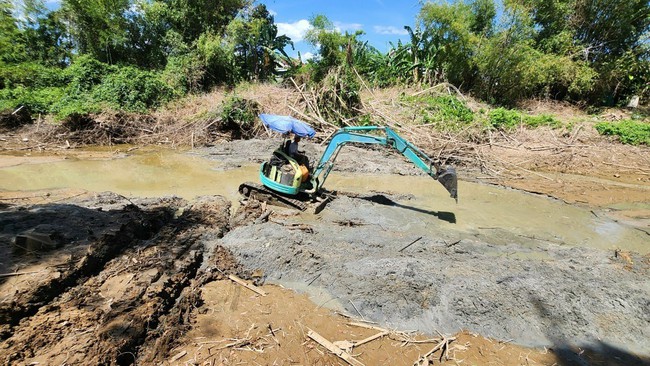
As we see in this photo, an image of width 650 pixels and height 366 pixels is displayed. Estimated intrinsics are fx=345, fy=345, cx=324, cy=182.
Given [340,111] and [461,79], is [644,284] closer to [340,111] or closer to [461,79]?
[340,111]

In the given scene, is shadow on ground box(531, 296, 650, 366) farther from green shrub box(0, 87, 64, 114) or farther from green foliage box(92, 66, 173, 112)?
green shrub box(0, 87, 64, 114)

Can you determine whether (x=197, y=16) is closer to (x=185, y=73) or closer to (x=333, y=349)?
(x=185, y=73)

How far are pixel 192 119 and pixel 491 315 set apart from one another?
15.6 m

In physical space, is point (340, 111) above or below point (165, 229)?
above

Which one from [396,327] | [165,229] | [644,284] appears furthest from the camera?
[165,229]

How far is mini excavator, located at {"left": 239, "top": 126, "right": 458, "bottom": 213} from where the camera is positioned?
7281mm

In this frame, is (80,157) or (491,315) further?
(80,157)

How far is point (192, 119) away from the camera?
1664cm

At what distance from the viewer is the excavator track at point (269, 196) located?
26.6 feet

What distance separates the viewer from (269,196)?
836cm

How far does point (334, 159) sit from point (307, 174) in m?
0.73

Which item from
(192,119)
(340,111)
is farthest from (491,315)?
(192,119)

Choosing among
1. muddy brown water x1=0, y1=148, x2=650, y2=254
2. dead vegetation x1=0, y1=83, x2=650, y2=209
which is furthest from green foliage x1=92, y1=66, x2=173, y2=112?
muddy brown water x1=0, y1=148, x2=650, y2=254

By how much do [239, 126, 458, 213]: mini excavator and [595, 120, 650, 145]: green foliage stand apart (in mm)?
12632
